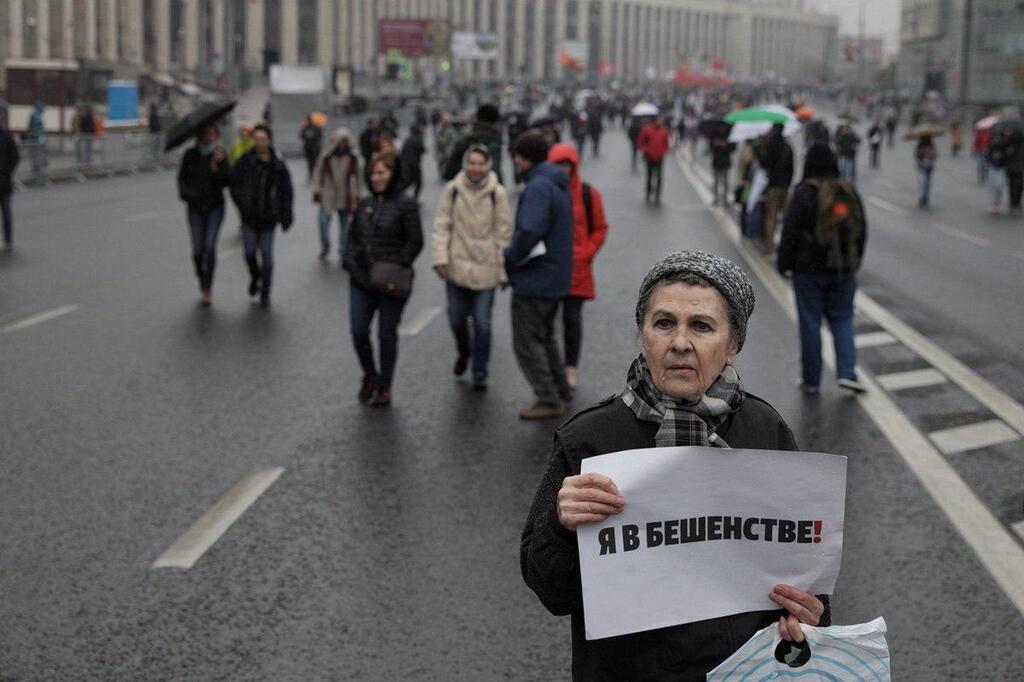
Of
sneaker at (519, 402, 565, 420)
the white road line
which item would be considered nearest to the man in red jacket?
the white road line

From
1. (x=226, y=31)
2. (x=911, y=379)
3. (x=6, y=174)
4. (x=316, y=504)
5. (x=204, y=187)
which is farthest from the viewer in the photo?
(x=226, y=31)

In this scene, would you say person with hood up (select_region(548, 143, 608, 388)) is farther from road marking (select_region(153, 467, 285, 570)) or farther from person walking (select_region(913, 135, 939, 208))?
person walking (select_region(913, 135, 939, 208))

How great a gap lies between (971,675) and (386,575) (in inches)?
90.5

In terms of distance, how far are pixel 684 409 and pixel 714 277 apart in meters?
0.26

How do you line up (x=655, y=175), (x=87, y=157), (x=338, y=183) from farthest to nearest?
(x=87, y=157) → (x=655, y=175) → (x=338, y=183)

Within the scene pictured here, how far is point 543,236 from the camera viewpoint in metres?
9.20

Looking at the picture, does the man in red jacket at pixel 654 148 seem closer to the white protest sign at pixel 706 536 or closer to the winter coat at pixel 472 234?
the winter coat at pixel 472 234

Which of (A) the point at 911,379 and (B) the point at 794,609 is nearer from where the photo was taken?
(B) the point at 794,609

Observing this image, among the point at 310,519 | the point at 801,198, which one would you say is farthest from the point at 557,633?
the point at 801,198

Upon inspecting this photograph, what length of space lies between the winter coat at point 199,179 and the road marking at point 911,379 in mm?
6491

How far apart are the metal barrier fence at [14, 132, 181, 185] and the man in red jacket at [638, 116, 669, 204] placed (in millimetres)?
12928

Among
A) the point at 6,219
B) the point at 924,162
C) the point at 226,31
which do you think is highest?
the point at 226,31

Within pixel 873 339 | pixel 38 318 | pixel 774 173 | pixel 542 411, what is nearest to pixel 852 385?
pixel 542 411

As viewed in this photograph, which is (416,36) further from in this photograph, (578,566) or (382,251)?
(578,566)
